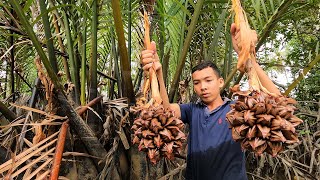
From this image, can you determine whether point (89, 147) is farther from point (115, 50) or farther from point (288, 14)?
point (288, 14)

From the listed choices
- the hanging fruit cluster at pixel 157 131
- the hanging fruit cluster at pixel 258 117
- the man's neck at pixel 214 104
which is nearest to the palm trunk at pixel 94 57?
the man's neck at pixel 214 104

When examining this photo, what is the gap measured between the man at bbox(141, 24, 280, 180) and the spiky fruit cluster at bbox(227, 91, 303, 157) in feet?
1.54

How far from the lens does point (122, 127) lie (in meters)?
1.44

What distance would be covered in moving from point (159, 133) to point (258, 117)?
223 millimetres

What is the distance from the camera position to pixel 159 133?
29.7 inches

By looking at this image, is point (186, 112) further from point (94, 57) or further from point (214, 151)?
point (94, 57)

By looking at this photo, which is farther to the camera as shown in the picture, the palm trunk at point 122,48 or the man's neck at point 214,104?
the man's neck at point 214,104

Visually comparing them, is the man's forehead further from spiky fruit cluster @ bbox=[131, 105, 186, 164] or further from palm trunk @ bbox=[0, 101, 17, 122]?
palm trunk @ bbox=[0, 101, 17, 122]

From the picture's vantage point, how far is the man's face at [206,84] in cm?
128

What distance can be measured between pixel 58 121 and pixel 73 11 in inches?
27.8

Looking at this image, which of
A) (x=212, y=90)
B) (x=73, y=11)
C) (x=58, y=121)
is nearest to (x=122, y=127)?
(x=58, y=121)

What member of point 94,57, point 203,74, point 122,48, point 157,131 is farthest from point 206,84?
point 157,131

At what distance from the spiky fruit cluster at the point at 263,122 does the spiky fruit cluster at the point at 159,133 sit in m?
0.16

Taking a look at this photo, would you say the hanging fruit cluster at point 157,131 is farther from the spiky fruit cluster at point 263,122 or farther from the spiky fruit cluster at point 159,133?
the spiky fruit cluster at point 263,122
